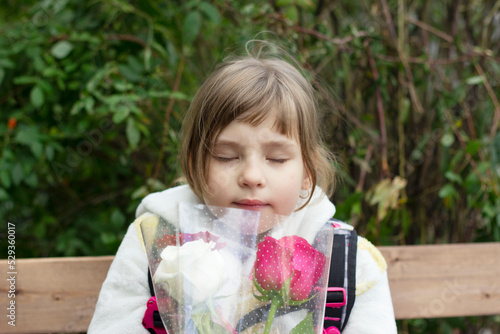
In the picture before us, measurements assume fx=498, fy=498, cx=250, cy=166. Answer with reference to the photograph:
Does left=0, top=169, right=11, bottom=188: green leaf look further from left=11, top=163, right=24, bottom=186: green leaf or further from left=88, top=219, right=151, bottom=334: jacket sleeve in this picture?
left=88, top=219, right=151, bottom=334: jacket sleeve

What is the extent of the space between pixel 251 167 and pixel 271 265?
Result: 24 cm

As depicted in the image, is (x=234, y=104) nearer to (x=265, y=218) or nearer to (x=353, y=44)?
(x=265, y=218)

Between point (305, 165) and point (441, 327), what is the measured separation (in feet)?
3.62

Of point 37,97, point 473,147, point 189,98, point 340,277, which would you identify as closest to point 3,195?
point 37,97

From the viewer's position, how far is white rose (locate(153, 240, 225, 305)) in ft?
2.04

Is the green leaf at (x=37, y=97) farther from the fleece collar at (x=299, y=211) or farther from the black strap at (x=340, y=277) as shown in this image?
the black strap at (x=340, y=277)

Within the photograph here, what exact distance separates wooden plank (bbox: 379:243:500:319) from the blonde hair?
17.6 inches

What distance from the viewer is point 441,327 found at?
5.77 feet

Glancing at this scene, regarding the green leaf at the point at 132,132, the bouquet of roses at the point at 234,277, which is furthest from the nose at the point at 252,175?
the green leaf at the point at 132,132

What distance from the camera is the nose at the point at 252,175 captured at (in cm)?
85

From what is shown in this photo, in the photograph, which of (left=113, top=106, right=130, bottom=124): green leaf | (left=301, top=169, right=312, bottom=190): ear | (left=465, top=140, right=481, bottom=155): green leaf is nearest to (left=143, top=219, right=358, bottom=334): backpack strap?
(left=301, top=169, right=312, bottom=190): ear

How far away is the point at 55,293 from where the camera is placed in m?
1.21

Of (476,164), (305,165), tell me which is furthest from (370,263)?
(476,164)

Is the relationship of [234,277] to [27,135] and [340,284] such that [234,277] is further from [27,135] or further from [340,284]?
[27,135]
